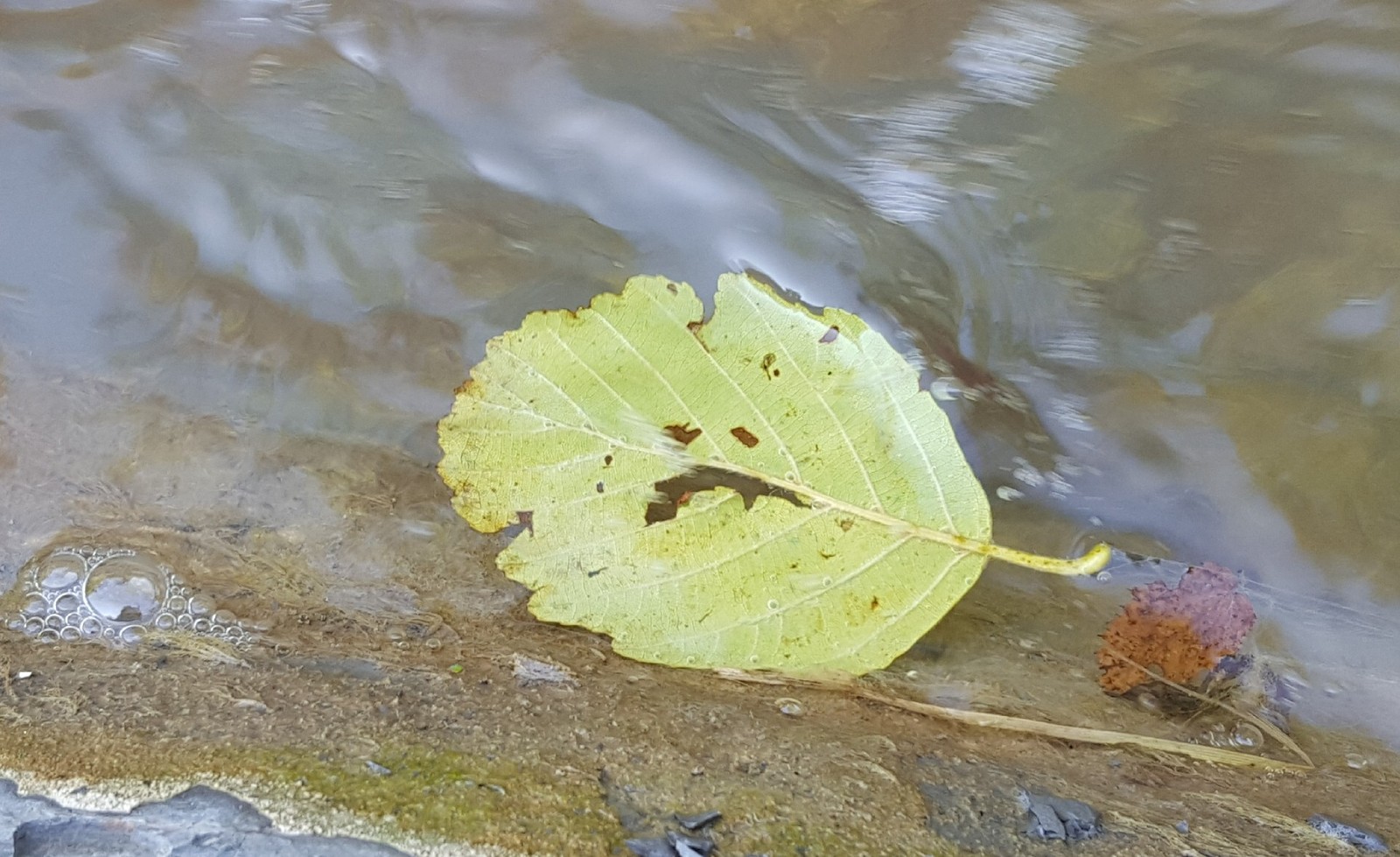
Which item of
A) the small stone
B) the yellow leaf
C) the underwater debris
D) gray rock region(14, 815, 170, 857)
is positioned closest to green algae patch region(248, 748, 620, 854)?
gray rock region(14, 815, 170, 857)

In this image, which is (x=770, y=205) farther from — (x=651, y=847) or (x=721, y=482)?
(x=651, y=847)

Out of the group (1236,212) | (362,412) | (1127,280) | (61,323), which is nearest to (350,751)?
(362,412)

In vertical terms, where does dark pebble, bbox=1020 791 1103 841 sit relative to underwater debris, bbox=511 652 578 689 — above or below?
above

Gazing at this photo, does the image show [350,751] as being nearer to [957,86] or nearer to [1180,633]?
[1180,633]

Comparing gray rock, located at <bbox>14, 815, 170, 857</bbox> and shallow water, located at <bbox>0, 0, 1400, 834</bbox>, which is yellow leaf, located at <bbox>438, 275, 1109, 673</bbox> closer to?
shallow water, located at <bbox>0, 0, 1400, 834</bbox>

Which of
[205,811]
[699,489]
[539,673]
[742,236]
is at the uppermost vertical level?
[742,236]

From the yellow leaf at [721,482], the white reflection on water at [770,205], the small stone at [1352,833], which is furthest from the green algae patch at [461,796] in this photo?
the small stone at [1352,833]

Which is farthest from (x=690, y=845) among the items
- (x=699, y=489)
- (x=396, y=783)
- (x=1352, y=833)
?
(x=1352, y=833)
